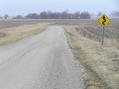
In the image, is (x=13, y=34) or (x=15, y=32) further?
(x=15, y=32)

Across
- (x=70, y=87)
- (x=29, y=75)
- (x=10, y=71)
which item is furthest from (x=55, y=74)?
(x=70, y=87)

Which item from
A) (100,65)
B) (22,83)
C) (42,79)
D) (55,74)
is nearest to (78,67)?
(100,65)

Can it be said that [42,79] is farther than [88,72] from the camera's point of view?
No

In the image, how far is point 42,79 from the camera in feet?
41.3

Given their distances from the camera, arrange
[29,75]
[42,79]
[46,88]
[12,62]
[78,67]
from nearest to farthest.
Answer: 1. [46,88]
2. [42,79]
3. [29,75]
4. [78,67]
5. [12,62]

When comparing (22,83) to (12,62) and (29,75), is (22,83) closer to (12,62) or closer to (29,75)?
(29,75)

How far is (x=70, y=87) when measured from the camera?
11.1m

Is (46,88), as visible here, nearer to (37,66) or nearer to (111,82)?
(111,82)

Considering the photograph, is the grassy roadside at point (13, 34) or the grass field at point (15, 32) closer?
the grassy roadside at point (13, 34)

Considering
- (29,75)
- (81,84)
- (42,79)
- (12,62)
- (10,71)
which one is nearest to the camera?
(81,84)

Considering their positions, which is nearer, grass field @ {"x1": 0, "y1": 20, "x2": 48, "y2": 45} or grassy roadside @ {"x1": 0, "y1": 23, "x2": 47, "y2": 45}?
grassy roadside @ {"x1": 0, "y1": 23, "x2": 47, "y2": 45}

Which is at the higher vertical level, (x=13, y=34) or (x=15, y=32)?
(x=13, y=34)

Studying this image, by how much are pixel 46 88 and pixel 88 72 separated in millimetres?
3823

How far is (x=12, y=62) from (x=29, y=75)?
439 centimetres
